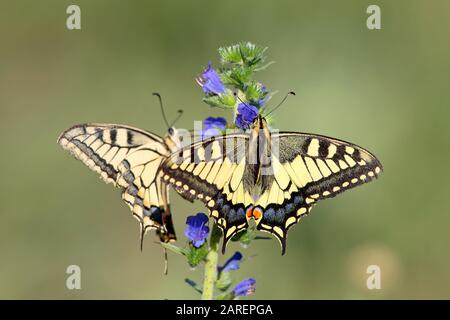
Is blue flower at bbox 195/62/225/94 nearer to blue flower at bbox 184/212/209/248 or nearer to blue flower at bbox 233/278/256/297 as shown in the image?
blue flower at bbox 184/212/209/248

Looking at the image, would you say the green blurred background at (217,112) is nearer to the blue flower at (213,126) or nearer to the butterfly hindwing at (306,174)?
the butterfly hindwing at (306,174)

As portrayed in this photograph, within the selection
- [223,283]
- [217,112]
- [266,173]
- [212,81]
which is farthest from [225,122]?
[217,112]

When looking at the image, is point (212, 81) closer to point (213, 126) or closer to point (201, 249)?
point (213, 126)

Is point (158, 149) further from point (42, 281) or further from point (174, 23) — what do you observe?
point (174, 23)

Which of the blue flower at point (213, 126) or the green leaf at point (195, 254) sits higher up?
the blue flower at point (213, 126)

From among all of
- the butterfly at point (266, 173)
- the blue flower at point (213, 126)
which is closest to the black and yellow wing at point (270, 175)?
the butterfly at point (266, 173)

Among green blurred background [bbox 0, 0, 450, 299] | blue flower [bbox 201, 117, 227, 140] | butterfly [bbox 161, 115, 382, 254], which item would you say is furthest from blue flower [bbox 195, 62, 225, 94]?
green blurred background [bbox 0, 0, 450, 299]
